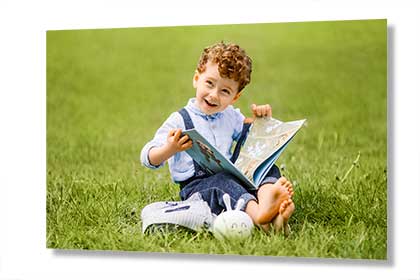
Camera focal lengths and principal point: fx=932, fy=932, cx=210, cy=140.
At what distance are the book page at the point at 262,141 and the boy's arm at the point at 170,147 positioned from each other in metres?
0.25

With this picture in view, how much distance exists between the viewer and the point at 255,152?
3.82 meters

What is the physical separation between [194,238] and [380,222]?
75cm

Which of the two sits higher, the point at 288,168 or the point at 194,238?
the point at 288,168

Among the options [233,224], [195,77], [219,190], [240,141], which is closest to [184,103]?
[195,77]

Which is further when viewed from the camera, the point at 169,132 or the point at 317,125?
the point at 317,125

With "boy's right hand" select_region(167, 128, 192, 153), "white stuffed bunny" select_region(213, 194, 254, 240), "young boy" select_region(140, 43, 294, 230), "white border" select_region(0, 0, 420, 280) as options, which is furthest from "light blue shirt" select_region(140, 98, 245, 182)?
"white border" select_region(0, 0, 420, 280)

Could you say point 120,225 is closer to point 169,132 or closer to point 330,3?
point 169,132

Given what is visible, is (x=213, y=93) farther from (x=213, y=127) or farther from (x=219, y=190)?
(x=219, y=190)

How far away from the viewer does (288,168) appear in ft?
13.0

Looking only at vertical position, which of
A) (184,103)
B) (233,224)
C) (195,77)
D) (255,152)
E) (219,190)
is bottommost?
(233,224)

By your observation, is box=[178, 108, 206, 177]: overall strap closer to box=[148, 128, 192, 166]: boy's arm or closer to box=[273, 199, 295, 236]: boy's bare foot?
box=[148, 128, 192, 166]: boy's arm

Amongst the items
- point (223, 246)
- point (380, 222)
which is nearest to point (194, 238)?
point (223, 246)
